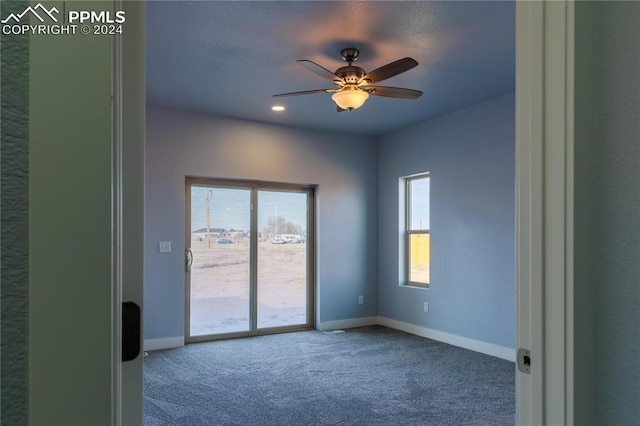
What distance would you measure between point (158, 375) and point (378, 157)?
400 centimetres

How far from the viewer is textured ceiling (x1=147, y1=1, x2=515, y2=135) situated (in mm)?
2924

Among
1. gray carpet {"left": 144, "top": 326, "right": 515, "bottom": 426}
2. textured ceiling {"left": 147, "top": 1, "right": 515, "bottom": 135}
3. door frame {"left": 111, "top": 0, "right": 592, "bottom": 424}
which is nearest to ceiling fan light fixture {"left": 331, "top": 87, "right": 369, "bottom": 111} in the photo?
textured ceiling {"left": 147, "top": 1, "right": 515, "bottom": 135}

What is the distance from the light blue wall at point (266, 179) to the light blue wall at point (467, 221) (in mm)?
503

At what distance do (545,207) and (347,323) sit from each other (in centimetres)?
543

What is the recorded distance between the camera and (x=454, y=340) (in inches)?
207

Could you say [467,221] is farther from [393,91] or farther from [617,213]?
[617,213]

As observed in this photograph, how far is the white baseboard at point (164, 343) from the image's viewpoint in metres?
4.99

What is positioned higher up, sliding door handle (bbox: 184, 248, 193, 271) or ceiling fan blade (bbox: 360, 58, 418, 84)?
ceiling fan blade (bbox: 360, 58, 418, 84)

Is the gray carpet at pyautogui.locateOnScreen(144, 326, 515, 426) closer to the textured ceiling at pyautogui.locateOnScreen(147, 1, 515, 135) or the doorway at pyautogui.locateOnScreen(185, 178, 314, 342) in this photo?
the doorway at pyautogui.locateOnScreen(185, 178, 314, 342)

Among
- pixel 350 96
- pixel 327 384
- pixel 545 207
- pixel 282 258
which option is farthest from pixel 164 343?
pixel 545 207

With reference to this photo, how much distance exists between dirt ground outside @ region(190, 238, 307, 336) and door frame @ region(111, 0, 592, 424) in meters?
4.76

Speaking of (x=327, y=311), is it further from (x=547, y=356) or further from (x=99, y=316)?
(x=99, y=316)

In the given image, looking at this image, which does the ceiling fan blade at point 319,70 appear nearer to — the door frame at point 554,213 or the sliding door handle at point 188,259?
the door frame at point 554,213

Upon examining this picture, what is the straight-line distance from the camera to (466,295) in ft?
16.9
